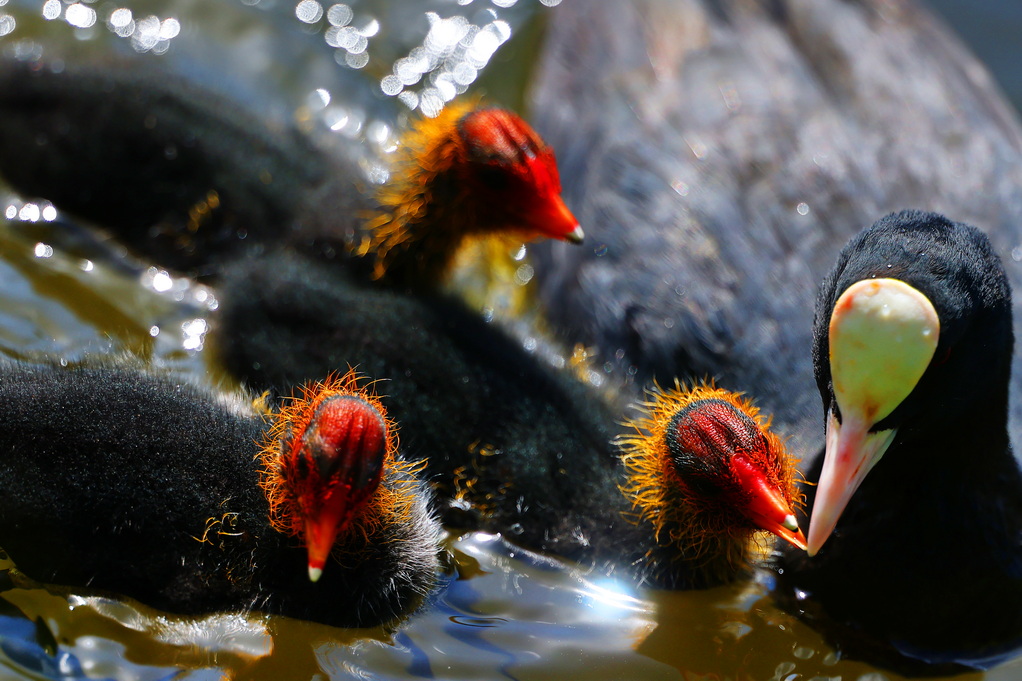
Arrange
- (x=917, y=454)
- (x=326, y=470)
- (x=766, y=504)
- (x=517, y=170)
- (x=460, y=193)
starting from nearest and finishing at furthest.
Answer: (x=326, y=470) < (x=766, y=504) < (x=917, y=454) < (x=517, y=170) < (x=460, y=193)

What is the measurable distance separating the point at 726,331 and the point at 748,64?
1.43 m

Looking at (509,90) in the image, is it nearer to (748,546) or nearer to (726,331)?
(726,331)

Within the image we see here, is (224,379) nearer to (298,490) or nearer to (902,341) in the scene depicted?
(298,490)

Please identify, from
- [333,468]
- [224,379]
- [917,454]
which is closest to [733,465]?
[917,454]

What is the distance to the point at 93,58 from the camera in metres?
4.48

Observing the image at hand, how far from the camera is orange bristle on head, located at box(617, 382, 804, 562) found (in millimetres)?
2865

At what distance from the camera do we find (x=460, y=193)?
3.73m

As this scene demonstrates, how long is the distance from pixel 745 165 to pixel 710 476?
1.56 m

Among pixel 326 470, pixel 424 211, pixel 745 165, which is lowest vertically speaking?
pixel 326 470

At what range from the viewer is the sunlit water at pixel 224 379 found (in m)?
2.93

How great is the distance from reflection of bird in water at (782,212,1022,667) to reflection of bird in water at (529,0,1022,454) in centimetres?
34

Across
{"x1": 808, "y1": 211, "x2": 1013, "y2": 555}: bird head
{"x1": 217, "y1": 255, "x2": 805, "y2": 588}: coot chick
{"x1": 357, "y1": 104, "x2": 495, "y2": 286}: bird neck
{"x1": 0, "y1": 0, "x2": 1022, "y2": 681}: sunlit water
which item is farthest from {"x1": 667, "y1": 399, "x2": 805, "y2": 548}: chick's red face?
{"x1": 357, "y1": 104, "x2": 495, "y2": 286}: bird neck

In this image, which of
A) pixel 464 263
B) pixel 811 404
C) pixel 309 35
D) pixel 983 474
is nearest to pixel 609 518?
pixel 811 404

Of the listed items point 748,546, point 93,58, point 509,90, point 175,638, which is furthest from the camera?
point 509,90
